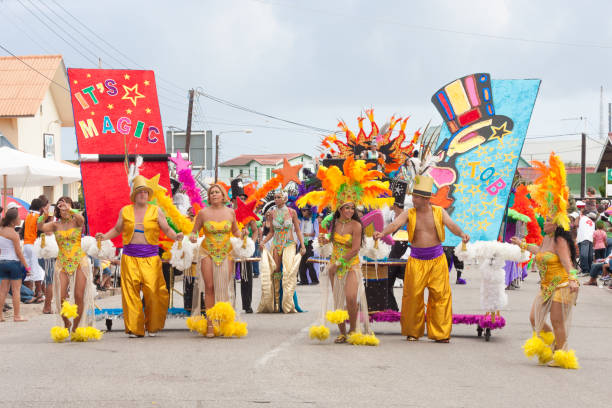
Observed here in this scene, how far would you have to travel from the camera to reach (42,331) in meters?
12.1

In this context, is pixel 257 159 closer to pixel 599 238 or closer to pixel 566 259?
pixel 599 238

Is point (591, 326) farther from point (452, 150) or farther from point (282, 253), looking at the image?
point (282, 253)

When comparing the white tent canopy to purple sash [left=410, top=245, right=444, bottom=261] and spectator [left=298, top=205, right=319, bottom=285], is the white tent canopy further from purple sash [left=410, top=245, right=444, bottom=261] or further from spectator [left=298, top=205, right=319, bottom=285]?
purple sash [left=410, top=245, right=444, bottom=261]

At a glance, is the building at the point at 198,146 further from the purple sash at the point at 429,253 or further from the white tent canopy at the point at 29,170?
the purple sash at the point at 429,253

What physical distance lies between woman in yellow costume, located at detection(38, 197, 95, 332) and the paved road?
441mm

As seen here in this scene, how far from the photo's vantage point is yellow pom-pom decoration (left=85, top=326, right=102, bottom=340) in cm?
1062

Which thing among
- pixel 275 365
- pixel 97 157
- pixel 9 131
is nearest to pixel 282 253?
pixel 97 157

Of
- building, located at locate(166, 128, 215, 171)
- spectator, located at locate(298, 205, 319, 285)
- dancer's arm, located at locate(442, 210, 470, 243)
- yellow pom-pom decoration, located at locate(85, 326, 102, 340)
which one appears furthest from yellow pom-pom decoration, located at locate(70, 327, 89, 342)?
building, located at locate(166, 128, 215, 171)

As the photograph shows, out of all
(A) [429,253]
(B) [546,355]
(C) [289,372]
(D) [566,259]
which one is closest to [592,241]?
(A) [429,253]

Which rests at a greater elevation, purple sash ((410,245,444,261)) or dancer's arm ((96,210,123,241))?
dancer's arm ((96,210,123,241))

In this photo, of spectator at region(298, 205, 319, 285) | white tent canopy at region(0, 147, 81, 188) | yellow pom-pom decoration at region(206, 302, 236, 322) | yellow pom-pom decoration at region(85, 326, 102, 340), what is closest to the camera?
yellow pom-pom decoration at region(85, 326, 102, 340)

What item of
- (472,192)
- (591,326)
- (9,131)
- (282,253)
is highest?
(9,131)

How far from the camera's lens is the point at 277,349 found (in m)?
9.66

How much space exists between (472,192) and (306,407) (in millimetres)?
5509
